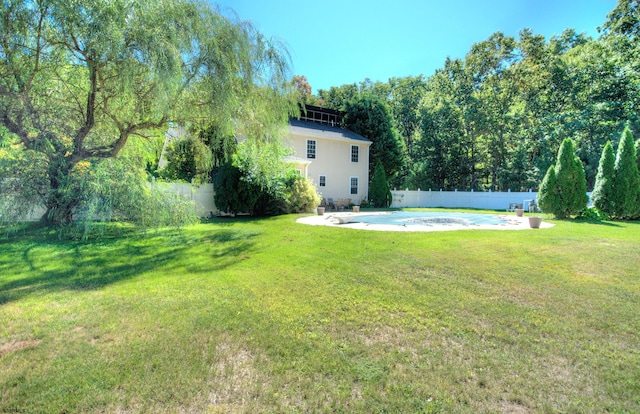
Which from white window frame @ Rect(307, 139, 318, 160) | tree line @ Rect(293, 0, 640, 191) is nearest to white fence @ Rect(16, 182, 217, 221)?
white window frame @ Rect(307, 139, 318, 160)

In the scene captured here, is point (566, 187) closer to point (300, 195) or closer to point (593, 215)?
point (593, 215)

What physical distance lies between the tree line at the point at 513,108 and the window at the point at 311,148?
13.5ft

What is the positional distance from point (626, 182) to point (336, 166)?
14.5 metres

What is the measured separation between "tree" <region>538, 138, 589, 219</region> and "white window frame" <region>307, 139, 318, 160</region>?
12730 mm

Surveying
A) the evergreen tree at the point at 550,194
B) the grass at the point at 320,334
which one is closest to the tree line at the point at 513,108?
the evergreen tree at the point at 550,194

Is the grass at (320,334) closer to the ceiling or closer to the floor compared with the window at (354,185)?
closer to the floor

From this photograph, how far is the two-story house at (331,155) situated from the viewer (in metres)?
20.2

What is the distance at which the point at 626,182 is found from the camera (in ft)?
37.3

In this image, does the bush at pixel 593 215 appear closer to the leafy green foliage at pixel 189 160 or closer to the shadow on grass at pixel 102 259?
the shadow on grass at pixel 102 259

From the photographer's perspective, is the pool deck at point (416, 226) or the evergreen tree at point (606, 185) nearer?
the pool deck at point (416, 226)

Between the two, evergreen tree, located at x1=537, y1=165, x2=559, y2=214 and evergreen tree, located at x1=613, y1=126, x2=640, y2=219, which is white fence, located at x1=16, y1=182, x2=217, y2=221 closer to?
evergreen tree, located at x1=537, y1=165, x2=559, y2=214

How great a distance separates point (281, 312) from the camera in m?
3.20

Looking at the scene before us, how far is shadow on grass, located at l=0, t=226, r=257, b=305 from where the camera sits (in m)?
4.08

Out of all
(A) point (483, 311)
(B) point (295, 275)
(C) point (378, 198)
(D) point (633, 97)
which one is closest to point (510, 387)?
(A) point (483, 311)
